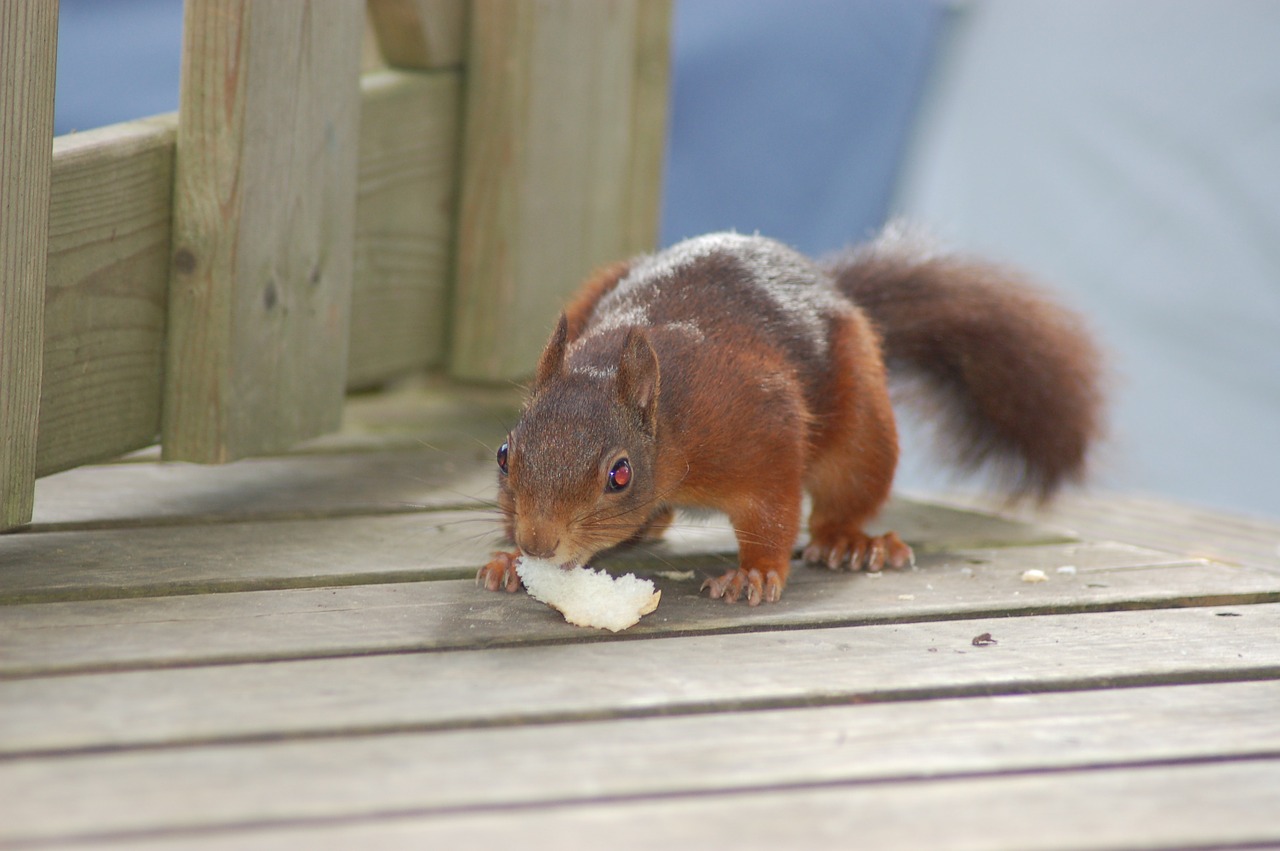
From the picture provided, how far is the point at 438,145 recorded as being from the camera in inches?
122

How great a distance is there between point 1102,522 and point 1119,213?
6.82 ft

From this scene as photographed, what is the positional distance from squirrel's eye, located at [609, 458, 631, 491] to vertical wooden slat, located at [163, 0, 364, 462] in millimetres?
701

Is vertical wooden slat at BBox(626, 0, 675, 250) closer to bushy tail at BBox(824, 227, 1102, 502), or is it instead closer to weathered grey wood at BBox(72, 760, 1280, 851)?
bushy tail at BBox(824, 227, 1102, 502)

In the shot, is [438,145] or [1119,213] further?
[1119,213]

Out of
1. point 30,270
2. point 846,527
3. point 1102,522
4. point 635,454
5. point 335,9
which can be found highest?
point 335,9

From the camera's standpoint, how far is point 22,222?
1.87 metres

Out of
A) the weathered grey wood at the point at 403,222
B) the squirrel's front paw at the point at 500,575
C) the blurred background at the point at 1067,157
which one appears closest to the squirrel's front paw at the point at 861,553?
the squirrel's front paw at the point at 500,575

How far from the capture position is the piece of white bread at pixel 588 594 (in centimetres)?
190

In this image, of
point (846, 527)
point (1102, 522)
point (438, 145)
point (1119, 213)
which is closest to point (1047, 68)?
point (1119, 213)

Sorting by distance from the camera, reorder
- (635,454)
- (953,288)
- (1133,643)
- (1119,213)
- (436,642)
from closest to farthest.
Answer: (436,642), (1133,643), (635,454), (953,288), (1119,213)

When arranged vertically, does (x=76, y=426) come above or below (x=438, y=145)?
below

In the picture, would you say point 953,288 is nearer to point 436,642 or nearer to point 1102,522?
point 1102,522

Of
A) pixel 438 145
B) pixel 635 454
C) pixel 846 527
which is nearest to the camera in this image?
pixel 635 454

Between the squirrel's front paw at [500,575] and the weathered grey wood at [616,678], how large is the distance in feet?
0.49
